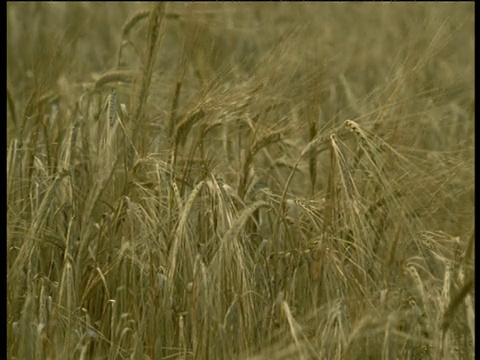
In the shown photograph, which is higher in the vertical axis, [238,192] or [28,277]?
[238,192]

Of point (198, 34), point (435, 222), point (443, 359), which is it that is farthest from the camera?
point (198, 34)

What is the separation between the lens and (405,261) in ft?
8.60

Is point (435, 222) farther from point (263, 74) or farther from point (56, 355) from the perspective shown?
point (56, 355)

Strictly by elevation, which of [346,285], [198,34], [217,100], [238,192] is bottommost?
[346,285]

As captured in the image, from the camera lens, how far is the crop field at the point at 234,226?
103 inches

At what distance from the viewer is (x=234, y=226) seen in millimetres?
2699

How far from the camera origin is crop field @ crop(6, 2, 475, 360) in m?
2.61

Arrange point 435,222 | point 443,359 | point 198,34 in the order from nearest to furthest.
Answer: point 443,359
point 435,222
point 198,34

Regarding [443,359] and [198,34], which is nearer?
[443,359]
